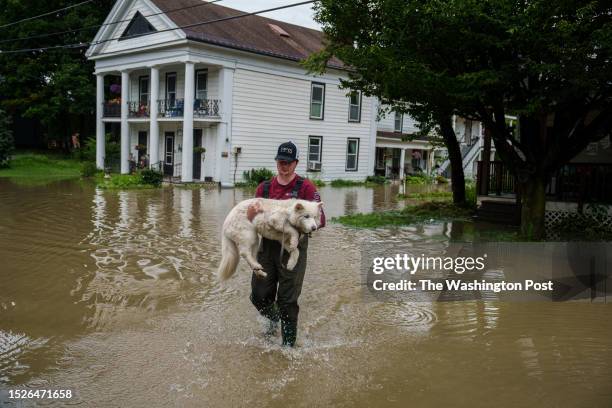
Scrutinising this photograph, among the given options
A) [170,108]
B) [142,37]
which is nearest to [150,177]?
[170,108]

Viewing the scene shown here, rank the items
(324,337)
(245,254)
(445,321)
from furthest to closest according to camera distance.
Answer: (445,321)
(324,337)
(245,254)

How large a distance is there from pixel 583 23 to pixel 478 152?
30.6 m

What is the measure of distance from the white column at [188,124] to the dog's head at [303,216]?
21324mm

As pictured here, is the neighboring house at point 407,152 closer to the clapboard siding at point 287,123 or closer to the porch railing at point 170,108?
the clapboard siding at point 287,123

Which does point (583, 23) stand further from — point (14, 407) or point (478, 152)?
point (478, 152)

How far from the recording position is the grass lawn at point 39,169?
85.8ft

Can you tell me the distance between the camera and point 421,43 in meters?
11.2

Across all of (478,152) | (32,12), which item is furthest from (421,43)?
(32,12)

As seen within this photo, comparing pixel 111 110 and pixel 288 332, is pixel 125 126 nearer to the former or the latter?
pixel 111 110

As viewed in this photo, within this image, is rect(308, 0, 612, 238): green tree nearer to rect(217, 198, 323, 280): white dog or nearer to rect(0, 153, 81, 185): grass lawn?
rect(217, 198, 323, 280): white dog

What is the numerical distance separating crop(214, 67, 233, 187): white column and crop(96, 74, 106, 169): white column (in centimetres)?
889

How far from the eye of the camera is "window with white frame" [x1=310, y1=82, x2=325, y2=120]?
3059cm

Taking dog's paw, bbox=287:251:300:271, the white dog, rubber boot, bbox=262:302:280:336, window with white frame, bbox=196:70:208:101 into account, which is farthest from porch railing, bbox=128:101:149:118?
dog's paw, bbox=287:251:300:271

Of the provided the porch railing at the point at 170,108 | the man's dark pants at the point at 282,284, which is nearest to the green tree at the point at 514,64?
the man's dark pants at the point at 282,284
